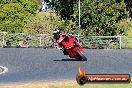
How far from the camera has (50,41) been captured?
36656 mm

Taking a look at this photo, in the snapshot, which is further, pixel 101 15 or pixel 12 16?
pixel 12 16

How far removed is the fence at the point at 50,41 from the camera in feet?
115

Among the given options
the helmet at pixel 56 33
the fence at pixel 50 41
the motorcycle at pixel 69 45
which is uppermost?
the helmet at pixel 56 33

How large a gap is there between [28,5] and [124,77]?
115ft

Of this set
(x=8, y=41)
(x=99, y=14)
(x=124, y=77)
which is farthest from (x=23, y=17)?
(x=124, y=77)

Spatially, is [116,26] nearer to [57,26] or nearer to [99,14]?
[99,14]

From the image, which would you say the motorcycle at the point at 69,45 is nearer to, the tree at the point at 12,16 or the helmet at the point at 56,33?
the helmet at the point at 56,33

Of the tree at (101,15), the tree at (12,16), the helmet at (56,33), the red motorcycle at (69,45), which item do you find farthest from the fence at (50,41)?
the helmet at (56,33)

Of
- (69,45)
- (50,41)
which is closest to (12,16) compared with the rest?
(50,41)

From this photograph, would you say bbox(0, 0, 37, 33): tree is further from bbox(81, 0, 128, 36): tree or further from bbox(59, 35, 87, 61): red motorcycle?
bbox(59, 35, 87, 61): red motorcycle

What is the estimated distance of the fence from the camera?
3503cm

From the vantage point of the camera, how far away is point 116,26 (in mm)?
39250

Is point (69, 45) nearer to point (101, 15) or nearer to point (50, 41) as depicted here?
point (50, 41)

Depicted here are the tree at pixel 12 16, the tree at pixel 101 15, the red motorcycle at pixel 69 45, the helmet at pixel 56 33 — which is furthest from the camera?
the tree at pixel 12 16
